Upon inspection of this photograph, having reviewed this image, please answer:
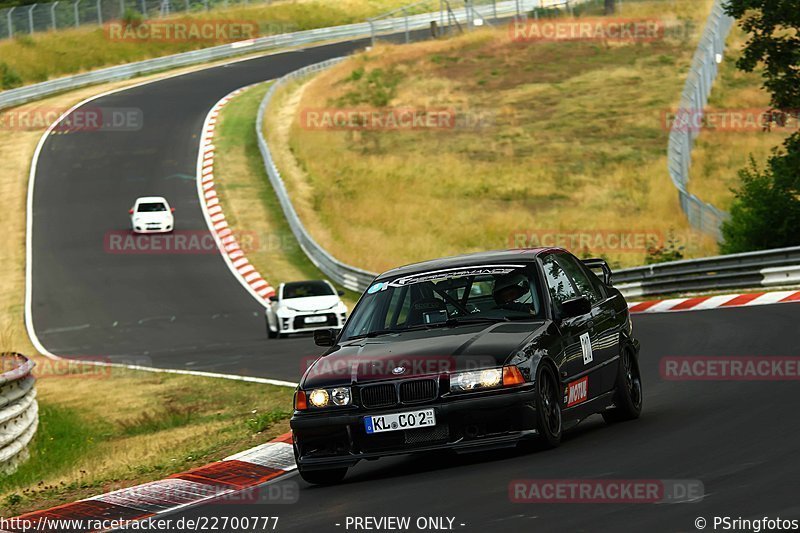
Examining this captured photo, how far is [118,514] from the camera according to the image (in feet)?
30.2

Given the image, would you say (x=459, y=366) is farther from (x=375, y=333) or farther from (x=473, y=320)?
(x=375, y=333)

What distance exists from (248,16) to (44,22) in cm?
1579

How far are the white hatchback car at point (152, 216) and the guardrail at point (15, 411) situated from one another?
2802 cm

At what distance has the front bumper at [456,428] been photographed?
8945mm

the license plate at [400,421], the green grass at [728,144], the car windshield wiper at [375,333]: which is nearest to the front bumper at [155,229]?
the green grass at [728,144]

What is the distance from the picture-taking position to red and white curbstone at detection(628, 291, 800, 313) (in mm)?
22328

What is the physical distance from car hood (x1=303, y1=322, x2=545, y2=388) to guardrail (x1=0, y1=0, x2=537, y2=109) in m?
53.8

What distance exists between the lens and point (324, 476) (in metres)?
9.51

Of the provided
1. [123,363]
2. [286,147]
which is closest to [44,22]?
[286,147]

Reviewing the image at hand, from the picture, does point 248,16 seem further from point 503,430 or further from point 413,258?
point 503,430
